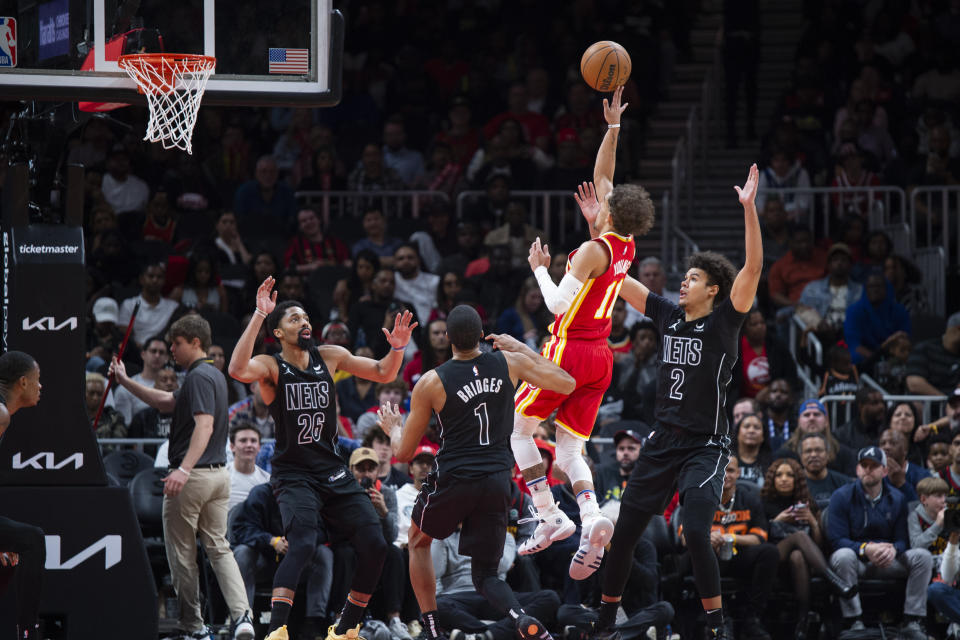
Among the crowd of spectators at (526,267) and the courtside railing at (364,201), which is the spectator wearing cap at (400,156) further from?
the courtside railing at (364,201)

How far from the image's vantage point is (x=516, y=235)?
15883 mm

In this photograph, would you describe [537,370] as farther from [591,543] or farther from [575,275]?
[591,543]

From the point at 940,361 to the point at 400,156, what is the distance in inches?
287

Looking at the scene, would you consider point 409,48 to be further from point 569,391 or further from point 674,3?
point 569,391

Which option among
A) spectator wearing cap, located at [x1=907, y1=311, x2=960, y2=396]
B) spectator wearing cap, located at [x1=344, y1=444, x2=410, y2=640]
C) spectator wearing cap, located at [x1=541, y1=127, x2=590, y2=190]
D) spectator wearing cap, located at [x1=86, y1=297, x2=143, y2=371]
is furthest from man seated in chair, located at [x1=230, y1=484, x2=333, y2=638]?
spectator wearing cap, located at [x1=541, y1=127, x2=590, y2=190]

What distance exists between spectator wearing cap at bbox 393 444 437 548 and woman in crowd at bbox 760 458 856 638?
→ 283 cm

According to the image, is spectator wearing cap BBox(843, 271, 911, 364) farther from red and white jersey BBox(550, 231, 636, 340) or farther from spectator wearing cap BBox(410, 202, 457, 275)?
red and white jersey BBox(550, 231, 636, 340)

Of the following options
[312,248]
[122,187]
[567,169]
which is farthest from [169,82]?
[567,169]

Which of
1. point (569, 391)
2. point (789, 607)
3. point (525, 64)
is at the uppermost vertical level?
point (525, 64)

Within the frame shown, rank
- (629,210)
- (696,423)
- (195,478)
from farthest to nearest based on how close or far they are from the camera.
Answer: (195,478) < (629,210) < (696,423)

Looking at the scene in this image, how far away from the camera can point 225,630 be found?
1066cm

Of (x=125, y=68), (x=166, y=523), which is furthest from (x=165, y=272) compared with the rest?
(x=125, y=68)

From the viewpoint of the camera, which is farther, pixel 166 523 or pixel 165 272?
pixel 165 272

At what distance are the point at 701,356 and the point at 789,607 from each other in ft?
13.0
